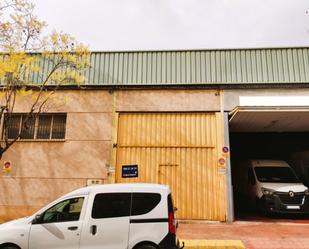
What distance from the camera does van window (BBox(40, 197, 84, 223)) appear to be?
20.5 feet

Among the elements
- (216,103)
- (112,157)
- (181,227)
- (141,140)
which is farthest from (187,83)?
(181,227)

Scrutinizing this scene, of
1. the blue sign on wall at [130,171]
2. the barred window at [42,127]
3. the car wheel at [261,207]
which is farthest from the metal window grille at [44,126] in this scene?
the car wheel at [261,207]

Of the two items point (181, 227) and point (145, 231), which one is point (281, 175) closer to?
point (181, 227)

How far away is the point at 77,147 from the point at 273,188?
882 centimetres

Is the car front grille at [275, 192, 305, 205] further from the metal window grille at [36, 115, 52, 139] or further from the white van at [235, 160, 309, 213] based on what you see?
the metal window grille at [36, 115, 52, 139]

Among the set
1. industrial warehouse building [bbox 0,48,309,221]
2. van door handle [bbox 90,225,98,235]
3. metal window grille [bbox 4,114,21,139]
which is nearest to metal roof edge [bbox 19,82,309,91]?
industrial warehouse building [bbox 0,48,309,221]

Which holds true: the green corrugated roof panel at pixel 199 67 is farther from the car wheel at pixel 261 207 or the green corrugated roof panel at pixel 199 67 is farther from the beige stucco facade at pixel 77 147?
the car wheel at pixel 261 207

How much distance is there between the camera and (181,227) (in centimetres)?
1099

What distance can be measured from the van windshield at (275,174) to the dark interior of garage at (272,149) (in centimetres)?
284

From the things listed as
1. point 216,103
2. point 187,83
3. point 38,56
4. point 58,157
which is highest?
point 38,56

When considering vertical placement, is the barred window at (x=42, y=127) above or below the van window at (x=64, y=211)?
above

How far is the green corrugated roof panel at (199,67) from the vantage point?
13016 millimetres

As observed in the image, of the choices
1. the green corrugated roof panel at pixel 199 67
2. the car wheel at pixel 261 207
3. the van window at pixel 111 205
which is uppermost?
the green corrugated roof panel at pixel 199 67

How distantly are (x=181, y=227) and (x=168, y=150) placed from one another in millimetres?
3304
